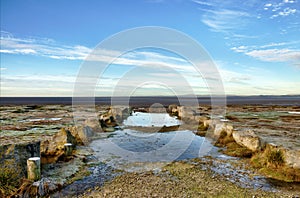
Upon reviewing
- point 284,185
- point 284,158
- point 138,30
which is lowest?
point 284,185

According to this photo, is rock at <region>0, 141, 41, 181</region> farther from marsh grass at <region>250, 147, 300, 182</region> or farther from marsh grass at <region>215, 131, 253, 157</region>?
marsh grass at <region>215, 131, 253, 157</region>

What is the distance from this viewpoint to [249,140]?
16406mm

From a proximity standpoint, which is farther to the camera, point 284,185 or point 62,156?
point 62,156

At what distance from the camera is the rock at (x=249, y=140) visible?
620 inches

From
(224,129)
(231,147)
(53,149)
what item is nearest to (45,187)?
(53,149)

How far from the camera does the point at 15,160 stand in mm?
10195

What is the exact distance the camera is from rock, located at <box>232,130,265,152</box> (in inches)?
620

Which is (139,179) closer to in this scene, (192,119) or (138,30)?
(138,30)

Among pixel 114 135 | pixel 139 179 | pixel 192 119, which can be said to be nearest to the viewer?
pixel 139 179

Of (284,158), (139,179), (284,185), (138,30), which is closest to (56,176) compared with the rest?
(139,179)

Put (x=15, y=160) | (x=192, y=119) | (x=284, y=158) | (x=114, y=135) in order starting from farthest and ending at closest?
(x=192, y=119), (x=114, y=135), (x=284, y=158), (x=15, y=160)

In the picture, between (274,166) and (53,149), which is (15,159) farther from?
(274,166)

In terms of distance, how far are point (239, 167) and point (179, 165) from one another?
3.32 meters

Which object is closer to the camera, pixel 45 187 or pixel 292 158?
pixel 45 187
